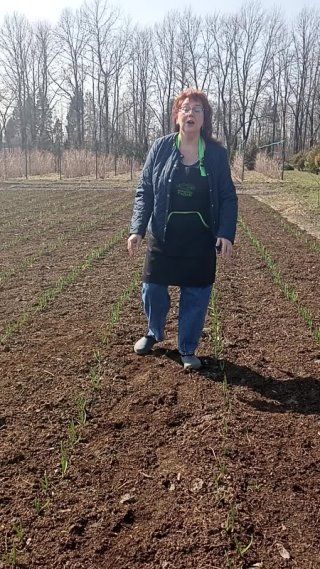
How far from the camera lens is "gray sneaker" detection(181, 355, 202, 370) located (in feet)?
12.6

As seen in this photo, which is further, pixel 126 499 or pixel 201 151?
pixel 201 151

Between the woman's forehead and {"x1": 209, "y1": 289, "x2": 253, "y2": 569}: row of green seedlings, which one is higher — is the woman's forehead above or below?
above

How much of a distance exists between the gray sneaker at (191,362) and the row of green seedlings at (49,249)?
11.6 feet

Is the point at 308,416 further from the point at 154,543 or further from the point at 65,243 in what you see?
the point at 65,243

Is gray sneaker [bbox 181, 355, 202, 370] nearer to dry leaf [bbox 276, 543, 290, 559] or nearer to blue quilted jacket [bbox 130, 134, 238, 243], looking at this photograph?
blue quilted jacket [bbox 130, 134, 238, 243]

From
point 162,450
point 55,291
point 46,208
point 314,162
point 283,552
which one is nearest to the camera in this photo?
point 283,552

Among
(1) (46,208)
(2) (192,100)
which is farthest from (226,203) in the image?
(1) (46,208)

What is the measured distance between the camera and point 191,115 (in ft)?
11.6

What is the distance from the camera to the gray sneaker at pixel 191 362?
3.85 metres

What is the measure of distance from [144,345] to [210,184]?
1405mm

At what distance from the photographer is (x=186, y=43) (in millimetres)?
53656

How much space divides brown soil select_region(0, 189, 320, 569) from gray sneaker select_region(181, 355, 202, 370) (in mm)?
70

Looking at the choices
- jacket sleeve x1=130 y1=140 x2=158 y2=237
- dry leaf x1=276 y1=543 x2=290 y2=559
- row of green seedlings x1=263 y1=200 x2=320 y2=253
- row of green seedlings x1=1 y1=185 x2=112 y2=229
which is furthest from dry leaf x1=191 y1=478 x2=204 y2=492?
row of green seedlings x1=1 y1=185 x2=112 y2=229

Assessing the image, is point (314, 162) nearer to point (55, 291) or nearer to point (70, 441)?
point (55, 291)
